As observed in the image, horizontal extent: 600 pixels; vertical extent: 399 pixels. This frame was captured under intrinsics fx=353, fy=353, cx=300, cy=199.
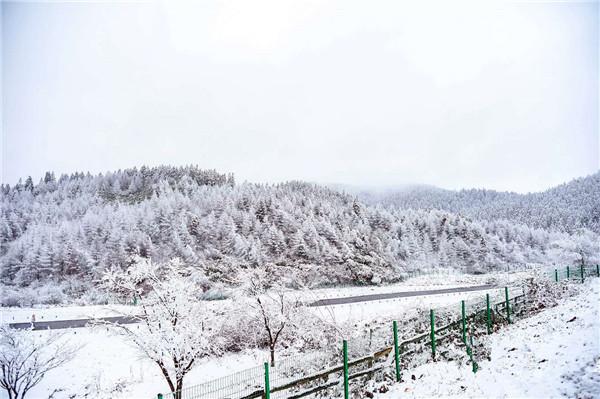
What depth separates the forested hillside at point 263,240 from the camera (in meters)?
65.0

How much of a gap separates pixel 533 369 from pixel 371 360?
204 inches

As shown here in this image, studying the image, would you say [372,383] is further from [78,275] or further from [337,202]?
[337,202]

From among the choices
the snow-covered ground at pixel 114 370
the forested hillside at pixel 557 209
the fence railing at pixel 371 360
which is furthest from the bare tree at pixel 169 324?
the forested hillside at pixel 557 209

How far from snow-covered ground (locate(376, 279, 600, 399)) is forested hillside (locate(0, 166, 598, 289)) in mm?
37557

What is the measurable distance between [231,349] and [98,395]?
1010cm

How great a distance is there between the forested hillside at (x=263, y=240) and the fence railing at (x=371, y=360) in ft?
107

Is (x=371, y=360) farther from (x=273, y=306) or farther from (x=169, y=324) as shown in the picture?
(x=273, y=306)

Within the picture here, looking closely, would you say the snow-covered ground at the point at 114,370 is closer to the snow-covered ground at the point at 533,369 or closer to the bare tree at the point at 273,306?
the bare tree at the point at 273,306

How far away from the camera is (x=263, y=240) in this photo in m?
77.1

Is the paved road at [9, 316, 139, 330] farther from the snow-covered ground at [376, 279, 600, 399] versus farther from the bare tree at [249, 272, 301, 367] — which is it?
the snow-covered ground at [376, 279, 600, 399]

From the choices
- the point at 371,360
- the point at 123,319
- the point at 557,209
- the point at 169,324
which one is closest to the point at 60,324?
the point at 123,319

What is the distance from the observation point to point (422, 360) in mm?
14062

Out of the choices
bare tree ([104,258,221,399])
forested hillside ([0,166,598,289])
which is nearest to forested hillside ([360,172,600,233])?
forested hillside ([0,166,598,289])

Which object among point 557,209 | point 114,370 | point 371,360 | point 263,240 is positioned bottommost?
point 114,370
